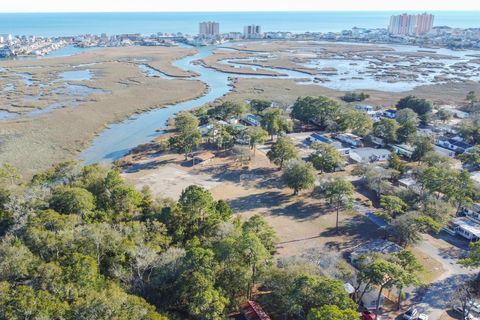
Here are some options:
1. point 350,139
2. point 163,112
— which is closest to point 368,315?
point 350,139

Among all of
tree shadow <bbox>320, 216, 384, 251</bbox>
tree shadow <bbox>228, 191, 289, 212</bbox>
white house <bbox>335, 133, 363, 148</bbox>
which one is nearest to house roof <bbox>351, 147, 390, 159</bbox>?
white house <bbox>335, 133, 363, 148</bbox>

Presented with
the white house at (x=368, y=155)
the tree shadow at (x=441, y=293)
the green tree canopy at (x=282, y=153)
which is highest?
the green tree canopy at (x=282, y=153)

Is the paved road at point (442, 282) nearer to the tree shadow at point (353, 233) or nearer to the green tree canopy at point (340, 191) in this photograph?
the tree shadow at point (353, 233)

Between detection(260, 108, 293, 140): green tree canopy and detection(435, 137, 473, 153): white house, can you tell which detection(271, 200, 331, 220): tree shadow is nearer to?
detection(260, 108, 293, 140): green tree canopy

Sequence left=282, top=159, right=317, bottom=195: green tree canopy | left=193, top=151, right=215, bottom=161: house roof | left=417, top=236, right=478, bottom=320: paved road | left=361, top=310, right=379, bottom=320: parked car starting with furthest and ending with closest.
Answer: left=193, top=151, right=215, bottom=161: house roof, left=282, top=159, right=317, bottom=195: green tree canopy, left=417, top=236, right=478, bottom=320: paved road, left=361, top=310, right=379, bottom=320: parked car

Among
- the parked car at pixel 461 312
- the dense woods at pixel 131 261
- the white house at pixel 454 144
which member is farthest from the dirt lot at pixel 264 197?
the white house at pixel 454 144

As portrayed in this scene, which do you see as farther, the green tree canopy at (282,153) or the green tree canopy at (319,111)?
the green tree canopy at (319,111)

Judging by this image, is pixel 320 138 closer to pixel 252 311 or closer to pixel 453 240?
pixel 453 240
